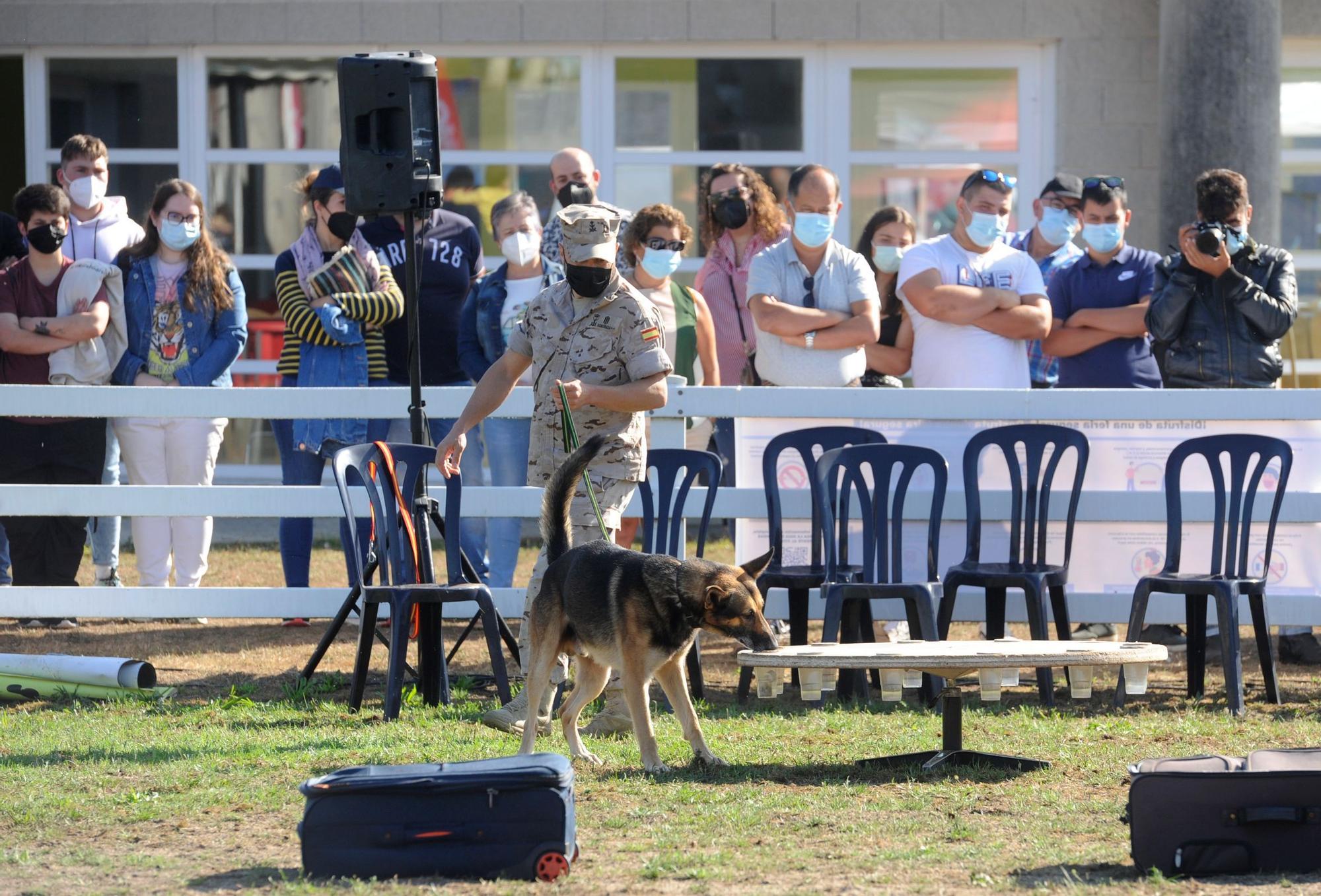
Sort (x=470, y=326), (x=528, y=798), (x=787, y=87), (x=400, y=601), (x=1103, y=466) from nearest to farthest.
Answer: (x=528, y=798)
(x=400, y=601)
(x=1103, y=466)
(x=470, y=326)
(x=787, y=87)

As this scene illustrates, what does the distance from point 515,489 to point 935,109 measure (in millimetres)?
6916

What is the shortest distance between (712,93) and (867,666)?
9.07 m

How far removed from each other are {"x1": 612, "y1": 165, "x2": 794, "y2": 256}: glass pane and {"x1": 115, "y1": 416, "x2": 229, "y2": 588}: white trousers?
552cm

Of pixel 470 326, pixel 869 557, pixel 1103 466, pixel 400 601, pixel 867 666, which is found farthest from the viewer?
pixel 470 326

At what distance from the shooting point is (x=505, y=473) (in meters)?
9.91

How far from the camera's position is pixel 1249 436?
841cm

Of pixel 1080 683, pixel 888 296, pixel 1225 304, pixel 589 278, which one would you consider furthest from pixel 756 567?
pixel 888 296

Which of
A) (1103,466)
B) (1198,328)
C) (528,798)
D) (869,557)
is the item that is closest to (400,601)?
(869,557)

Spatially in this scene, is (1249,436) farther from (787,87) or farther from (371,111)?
(787,87)

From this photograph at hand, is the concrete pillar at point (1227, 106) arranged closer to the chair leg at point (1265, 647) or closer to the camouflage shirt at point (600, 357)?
the chair leg at point (1265, 647)

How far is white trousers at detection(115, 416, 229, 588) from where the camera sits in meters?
9.91

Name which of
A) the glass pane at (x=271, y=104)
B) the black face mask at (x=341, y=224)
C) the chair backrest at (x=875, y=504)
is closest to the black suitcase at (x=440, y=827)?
the chair backrest at (x=875, y=504)

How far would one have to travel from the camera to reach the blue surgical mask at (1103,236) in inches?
381

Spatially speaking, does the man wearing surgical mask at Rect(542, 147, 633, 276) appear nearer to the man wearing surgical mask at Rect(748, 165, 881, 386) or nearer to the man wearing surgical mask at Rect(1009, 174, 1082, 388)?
the man wearing surgical mask at Rect(748, 165, 881, 386)
